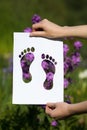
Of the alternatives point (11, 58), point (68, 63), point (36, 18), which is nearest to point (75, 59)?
point (68, 63)

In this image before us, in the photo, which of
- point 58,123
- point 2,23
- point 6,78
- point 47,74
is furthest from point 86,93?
point 2,23

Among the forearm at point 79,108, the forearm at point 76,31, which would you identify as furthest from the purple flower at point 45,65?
the forearm at point 79,108

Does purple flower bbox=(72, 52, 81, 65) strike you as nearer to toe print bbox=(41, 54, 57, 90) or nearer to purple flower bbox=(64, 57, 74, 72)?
purple flower bbox=(64, 57, 74, 72)

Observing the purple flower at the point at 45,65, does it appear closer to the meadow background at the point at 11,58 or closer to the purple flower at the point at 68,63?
the purple flower at the point at 68,63

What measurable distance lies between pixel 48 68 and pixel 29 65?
132 millimetres

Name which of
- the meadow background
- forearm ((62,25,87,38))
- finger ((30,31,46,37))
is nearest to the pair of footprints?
finger ((30,31,46,37))

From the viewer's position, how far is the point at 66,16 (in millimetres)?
15609

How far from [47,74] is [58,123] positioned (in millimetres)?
774

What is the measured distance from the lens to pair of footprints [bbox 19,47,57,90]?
3.44 m

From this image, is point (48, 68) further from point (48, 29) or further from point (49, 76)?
point (48, 29)

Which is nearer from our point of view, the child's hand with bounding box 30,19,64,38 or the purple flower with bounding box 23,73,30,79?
the child's hand with bounding box 30,19,64,38

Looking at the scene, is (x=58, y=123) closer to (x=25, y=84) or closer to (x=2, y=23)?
(x=25, y=84)

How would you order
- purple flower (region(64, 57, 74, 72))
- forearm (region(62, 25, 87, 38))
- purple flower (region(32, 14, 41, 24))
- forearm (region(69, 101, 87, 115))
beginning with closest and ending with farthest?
forearm (region(69, 101, 87, 115)) < forearm (region(62, 25, 87, 38)) < purple flower (region(32, 14, 41, 24)) < purple flower (region(64, 57, 74, 72))

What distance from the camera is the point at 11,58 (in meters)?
8.09
